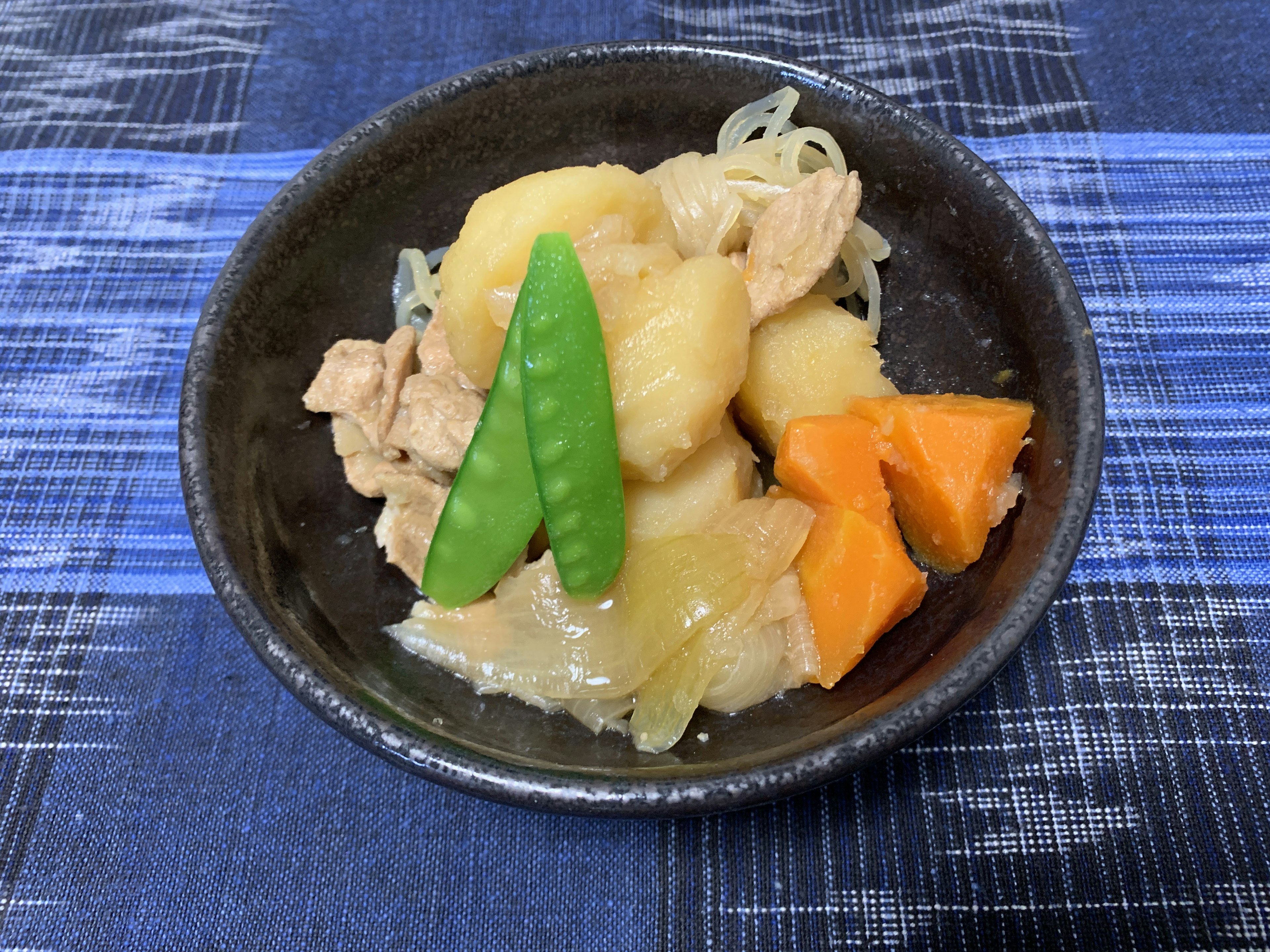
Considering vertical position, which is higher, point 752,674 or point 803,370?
point 803,370

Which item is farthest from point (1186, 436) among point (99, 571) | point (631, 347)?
point (99, 571)

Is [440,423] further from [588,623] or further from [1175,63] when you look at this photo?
[1175,63]

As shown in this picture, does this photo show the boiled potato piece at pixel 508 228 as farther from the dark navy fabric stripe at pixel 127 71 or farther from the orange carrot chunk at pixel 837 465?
the dark navy fabric stripe at pixel 127 71

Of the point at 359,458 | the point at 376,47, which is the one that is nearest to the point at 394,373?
the point at 359,458

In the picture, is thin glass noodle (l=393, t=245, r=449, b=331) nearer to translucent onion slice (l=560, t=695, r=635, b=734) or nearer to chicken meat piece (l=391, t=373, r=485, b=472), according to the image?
chicken meat piece (l=391, t=373, r=485, b=472)

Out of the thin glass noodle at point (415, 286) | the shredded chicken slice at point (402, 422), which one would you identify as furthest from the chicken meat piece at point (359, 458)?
the thin glass noodle at point (415, 286)

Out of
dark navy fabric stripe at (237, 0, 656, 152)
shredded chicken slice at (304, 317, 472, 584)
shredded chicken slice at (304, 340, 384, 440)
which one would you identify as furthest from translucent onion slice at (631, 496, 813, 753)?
dark navy fabric stripe at (237, 0, 656, 152)
